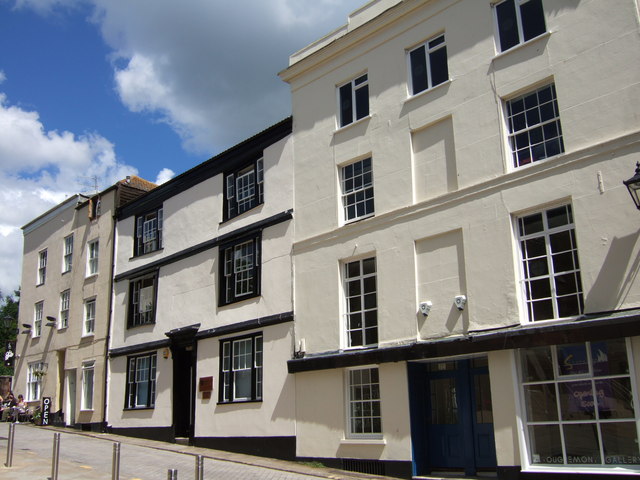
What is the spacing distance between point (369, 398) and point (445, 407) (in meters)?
1.76

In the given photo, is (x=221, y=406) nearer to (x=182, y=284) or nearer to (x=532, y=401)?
(x=182, y=284)

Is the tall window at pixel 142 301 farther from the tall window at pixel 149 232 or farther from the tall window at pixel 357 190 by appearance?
the tall window at pixel 357 190

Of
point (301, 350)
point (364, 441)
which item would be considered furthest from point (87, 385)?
point (364, 441)

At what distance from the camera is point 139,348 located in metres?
21.7

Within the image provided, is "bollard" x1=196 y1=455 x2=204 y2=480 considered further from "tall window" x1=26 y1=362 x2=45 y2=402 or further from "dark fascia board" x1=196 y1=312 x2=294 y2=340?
"tall window" x1=26 y1=362 x2=45 y2=402

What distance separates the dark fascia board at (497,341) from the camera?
10.5 m

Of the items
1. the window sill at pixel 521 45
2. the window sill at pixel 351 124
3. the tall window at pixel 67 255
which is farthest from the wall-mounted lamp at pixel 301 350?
the tall window at pixel 67 255

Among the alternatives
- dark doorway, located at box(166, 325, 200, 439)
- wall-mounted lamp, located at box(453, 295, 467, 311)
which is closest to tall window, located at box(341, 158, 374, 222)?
wall-mounted lamp, located at box(453, 295, 467, 311)

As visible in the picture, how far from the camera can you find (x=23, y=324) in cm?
2941

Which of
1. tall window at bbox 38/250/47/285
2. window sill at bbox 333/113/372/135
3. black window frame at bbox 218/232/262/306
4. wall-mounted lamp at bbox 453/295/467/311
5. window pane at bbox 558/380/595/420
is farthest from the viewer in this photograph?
tall window at bbox 38/250/47/285

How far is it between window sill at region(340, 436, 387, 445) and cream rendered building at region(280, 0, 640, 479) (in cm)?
5

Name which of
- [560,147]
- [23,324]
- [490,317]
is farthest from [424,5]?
[23,324]

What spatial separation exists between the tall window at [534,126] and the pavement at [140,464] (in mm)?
7256

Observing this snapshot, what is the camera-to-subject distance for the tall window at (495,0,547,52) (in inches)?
512
